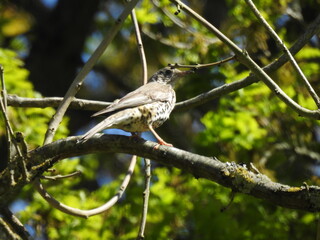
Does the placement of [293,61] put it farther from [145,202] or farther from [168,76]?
[168,76]

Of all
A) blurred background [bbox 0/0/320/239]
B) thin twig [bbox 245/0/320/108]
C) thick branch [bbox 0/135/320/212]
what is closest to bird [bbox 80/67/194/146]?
thick branch [bbox 0/135/320/212]

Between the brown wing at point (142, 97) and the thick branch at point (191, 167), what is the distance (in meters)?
0.72

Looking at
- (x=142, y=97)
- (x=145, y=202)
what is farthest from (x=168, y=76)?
(x=145, y=202)

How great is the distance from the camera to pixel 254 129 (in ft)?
27.8

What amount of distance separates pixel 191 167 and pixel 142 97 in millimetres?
1969

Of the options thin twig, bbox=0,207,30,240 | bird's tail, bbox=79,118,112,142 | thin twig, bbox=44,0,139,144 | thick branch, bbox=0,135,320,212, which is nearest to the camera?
thick branch, bbox=0,135,320,212

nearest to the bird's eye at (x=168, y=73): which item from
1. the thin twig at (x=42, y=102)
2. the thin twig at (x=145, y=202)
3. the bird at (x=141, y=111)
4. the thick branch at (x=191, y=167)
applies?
the bird at (x=141, y=111)

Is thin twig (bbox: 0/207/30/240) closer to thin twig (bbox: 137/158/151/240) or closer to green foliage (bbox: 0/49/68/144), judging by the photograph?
thin twig (bbox: 137/158/151/240)

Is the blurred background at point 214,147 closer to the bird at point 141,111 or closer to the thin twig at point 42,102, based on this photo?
the thin twig at point 42,102

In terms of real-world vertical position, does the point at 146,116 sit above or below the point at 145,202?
above

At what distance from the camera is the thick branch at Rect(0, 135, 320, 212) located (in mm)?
3658

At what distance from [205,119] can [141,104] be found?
2.87 metres

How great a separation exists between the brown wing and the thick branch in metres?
0.72

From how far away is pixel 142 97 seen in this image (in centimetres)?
595
